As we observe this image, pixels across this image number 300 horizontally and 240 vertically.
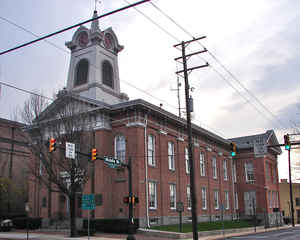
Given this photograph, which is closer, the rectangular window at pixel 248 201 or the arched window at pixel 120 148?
the arched window at pixel 120 148

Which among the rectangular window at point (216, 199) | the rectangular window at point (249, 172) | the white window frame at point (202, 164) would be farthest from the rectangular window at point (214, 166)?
the rectangular window at point (249, 172)

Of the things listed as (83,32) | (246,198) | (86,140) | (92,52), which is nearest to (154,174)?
(86,140)

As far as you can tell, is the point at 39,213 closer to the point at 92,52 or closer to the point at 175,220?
the point at 175,220

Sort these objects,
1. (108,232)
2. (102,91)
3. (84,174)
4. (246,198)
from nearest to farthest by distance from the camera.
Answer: (84,174) → (108,232) → (102,91) → (246,198)

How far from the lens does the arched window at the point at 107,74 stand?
42.6 m

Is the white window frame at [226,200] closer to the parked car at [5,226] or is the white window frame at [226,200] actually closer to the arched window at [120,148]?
the arched window at [120,148]

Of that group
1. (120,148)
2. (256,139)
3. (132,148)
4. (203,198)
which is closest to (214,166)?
(203,198)

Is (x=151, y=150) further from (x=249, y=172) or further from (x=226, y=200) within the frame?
(x=249, y=172)

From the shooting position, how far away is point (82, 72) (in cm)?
4275

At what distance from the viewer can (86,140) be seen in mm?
29250

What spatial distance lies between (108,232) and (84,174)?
6150 millimetres

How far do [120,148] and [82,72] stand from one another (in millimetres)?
12555

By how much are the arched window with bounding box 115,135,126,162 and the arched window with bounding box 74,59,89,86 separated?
1054 centimetres

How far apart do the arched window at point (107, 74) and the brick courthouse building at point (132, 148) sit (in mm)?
116
